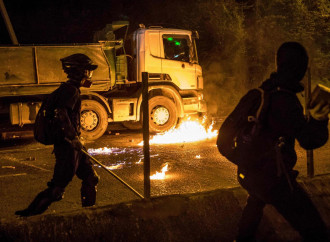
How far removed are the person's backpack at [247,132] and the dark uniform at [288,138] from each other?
0.05 metres

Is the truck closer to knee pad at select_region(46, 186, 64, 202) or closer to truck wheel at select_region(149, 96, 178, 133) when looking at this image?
truck wheel at select_region(149, 96, 178, 133)

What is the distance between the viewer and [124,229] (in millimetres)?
3537

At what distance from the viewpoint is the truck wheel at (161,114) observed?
39.9 feet

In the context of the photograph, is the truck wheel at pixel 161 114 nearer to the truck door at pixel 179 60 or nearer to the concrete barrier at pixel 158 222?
the truck door at pixel 179 60

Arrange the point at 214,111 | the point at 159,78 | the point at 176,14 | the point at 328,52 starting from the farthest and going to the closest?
the point at 176,14
the point at 328,52
the point at 214,111
the point at 159,78

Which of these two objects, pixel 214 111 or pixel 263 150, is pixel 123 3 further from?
pixel 263 150

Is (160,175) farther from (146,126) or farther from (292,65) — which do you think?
(292,65)

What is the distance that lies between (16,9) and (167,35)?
49.9 ft

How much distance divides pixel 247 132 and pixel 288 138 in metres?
0.29

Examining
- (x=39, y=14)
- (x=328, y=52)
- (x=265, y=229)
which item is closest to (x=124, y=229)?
(x=265, y=229)

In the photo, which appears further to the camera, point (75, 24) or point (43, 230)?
point (75, 24)

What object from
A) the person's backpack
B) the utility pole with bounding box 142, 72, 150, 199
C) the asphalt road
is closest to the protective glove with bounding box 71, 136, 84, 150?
the utility pole with bounding box 142, 72, 150, 199

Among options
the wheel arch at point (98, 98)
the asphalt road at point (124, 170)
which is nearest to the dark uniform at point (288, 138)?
the asphalt road at point (124, 170)

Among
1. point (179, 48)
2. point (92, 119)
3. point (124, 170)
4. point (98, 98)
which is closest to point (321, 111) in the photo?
point (124, 170)
